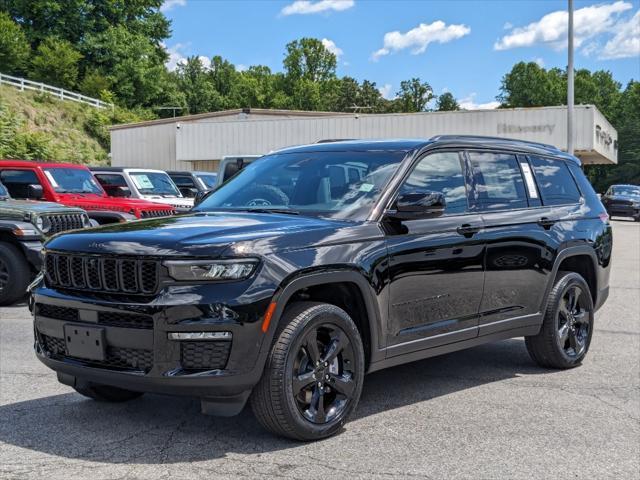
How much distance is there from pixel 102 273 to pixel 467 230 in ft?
8.34

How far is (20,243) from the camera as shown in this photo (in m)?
10.1

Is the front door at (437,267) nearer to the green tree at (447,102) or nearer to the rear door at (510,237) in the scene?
the rear door at (510,237)

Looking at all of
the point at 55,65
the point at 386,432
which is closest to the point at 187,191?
the point at 386,432

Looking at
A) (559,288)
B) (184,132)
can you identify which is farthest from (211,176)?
(184,132)

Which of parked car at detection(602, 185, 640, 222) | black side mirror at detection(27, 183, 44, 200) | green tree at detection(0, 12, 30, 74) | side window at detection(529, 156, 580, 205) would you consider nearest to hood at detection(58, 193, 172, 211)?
black side mirror at detection(27, 183, 44, 200)

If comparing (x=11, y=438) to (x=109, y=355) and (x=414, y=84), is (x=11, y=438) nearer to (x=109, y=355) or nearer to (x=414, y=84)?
(x=109, y=355)

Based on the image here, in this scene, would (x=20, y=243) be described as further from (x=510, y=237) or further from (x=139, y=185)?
(x=139, y=185)

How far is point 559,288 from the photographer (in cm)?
663

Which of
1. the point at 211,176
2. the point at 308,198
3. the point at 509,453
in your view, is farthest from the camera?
the point at 211,176

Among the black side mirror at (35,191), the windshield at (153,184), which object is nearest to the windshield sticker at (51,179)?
the black side mirror at (35,191)

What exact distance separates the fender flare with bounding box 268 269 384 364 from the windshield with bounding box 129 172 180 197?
41.3 feet

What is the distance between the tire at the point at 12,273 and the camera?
10078 millimetres

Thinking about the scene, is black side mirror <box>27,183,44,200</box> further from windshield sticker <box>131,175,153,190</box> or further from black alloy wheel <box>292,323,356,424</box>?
black alloy wheel <box>292,323,356,424</box>

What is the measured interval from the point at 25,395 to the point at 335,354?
7.86ft
